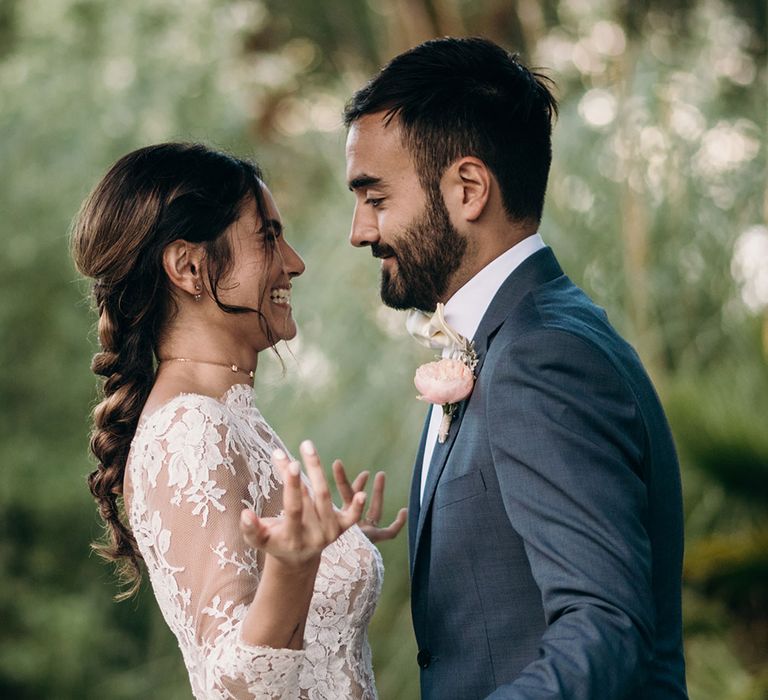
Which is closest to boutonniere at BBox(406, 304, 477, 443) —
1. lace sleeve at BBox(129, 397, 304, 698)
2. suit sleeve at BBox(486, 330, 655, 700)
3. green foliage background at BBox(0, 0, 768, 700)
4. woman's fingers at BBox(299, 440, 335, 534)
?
suit sleeve at BBox(486, 330, 655, 700)

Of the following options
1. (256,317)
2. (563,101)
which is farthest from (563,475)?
(563,101)

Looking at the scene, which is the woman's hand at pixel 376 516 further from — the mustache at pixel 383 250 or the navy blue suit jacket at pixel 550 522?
the mustache at pixel 383 250

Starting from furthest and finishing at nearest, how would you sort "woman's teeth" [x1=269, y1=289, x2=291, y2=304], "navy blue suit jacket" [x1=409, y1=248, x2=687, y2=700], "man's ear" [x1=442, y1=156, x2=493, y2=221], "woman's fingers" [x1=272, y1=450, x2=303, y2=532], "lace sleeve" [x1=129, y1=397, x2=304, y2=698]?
1. "woman's teeth" [x1=269, y1=289, x2=291, y2=304]
2. "man's ear" [x1=442, y1=156, x2=493, y2=221]
3. "lace sleeve" [x1=129, y1=397, x2=304, y2=698]
4. "navy blue suit jacket" [x1=409, y1=248, x2=687, y2=700]
5. "woman's fingers" [x1=272, y1=450, x2=303, y2=532]

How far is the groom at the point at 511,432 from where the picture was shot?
1.90 m

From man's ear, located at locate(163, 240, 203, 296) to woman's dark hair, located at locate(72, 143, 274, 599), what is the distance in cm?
1

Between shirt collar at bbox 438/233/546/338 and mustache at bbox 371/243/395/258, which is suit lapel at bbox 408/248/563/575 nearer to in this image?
shirt collar at bbox 438/233/546/338

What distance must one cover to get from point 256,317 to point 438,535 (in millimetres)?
740

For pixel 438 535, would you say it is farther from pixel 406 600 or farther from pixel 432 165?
pixel 406 600

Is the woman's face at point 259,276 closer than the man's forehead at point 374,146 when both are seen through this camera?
No

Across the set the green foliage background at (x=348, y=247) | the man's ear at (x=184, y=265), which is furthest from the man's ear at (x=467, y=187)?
the green foliage background at (x=348, y=247)

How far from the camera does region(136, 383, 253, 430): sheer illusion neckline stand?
97.2 inches

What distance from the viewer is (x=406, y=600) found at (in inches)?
230

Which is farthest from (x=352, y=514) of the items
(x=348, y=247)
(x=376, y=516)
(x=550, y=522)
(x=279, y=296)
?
(x=348, y=247)

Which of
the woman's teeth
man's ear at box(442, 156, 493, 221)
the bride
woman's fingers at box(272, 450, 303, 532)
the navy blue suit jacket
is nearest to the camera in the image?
woman's fingers at box(272, 450, 303, 532)
